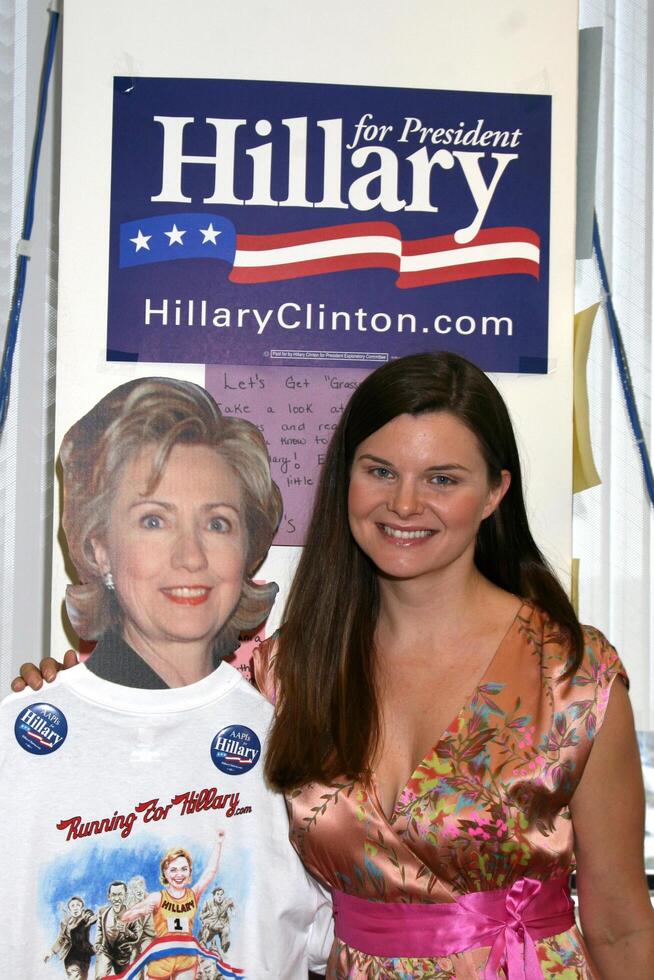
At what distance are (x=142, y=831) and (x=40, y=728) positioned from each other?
0.73ft

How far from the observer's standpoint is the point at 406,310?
1911mm

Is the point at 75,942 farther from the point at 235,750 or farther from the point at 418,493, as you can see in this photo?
the point at 418,493

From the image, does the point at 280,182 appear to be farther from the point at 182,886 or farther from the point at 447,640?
the point at 182,886

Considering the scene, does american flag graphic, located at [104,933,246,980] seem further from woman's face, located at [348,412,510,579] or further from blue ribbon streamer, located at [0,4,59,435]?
blue ribbon streamer, located at [0,4,59,435]

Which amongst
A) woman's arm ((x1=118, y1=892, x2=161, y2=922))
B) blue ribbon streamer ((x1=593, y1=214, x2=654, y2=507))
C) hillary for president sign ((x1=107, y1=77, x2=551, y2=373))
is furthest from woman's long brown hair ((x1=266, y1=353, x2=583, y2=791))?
blue ribbon streamer ((x1=593, y1=214, x2=654, y2=507))

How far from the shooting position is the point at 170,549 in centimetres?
158

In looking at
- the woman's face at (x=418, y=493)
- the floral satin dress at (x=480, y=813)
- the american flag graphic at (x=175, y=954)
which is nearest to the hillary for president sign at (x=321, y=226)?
the woman's face at (x=418, y=493)

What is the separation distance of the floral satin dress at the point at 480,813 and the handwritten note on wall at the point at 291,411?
545mm

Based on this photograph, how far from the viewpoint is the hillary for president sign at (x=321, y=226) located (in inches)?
74.2

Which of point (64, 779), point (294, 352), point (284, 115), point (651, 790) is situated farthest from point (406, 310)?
point (651, 790)

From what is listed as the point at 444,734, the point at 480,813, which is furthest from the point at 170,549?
the point at 480,813

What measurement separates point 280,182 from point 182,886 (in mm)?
1236

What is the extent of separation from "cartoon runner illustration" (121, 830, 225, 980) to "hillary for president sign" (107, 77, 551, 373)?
0.87m

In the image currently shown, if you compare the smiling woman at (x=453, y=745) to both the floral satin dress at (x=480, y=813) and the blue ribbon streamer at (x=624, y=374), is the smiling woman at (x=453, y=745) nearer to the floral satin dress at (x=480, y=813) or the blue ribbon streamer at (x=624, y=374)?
the floral satin dress at (x=480, y=813)
